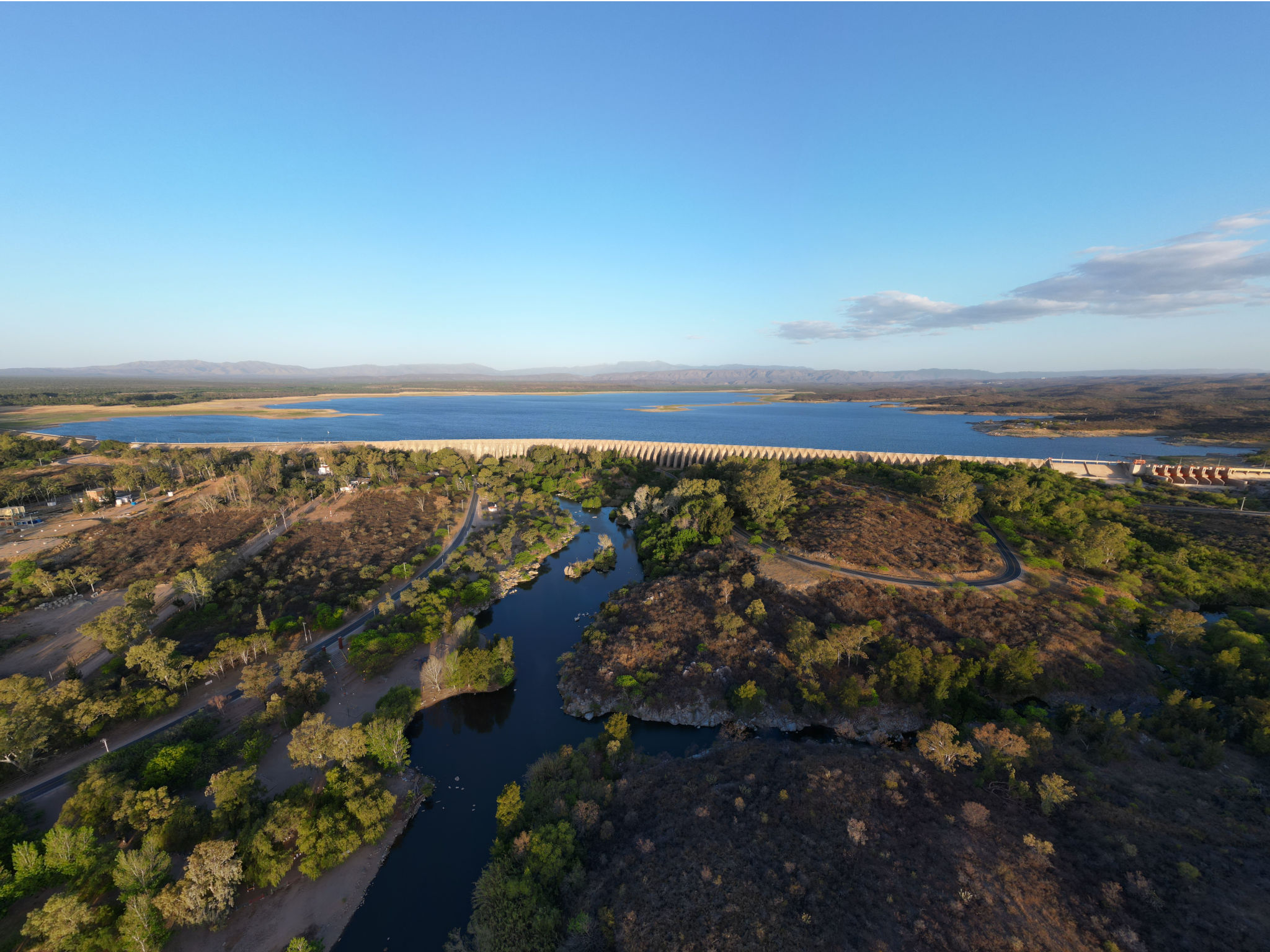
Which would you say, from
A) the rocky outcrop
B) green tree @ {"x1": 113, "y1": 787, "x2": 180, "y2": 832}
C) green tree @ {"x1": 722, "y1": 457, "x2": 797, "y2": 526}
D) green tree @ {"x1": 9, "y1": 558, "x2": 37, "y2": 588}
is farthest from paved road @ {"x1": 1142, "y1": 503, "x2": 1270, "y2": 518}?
green tree @ {"x1": 9, "y1": 558, "x2": 37, "y2": 588}

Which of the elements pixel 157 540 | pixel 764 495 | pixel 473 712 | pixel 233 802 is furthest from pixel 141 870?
pixel 764 495

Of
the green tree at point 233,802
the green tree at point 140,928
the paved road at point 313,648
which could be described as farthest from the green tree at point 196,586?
the green tree at point 140,928

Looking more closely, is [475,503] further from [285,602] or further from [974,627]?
[974,627]

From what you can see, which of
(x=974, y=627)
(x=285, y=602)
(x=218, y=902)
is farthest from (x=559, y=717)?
(x=974, y=627)

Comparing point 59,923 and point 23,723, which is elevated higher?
point 23,723

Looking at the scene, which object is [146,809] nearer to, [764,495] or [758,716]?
[758,716]
